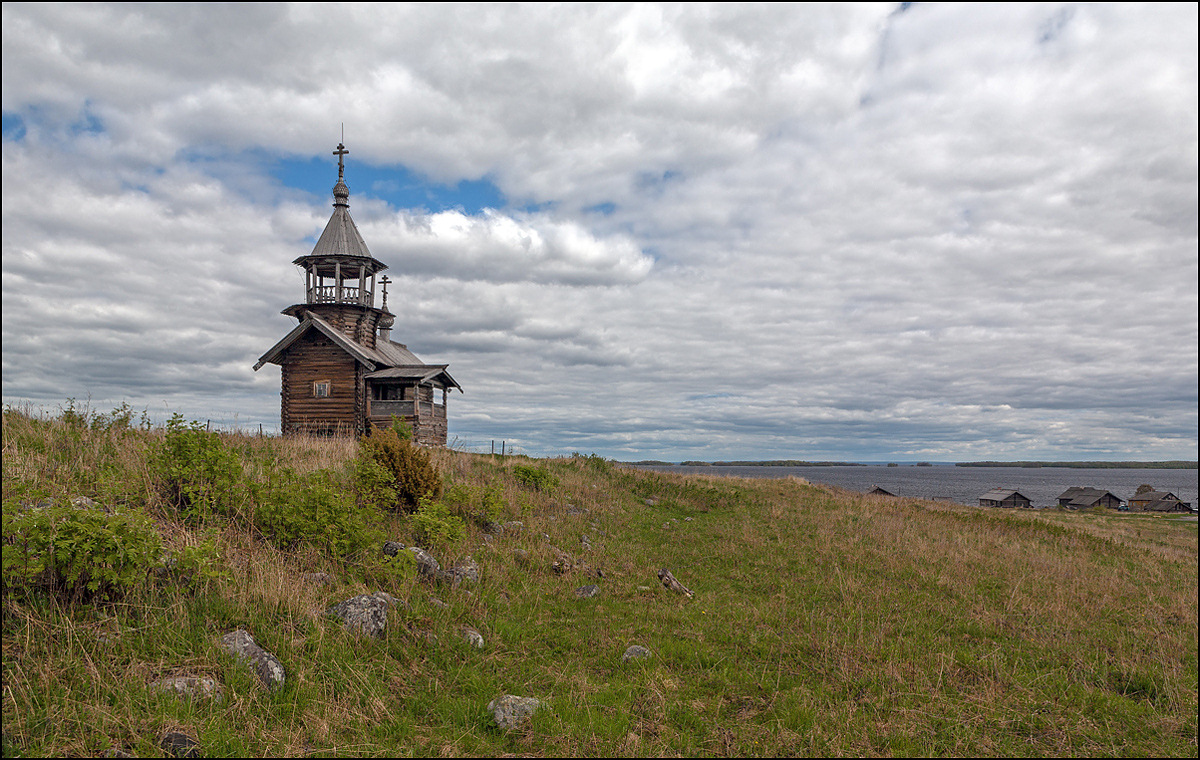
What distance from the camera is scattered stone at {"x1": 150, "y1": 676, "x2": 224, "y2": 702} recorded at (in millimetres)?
4699

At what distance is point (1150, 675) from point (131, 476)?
552 inches

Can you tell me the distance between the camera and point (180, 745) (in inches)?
167

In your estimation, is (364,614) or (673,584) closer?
(364,614)

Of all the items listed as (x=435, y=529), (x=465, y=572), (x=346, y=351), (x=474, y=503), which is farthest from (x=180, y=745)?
(x=346, y=351)

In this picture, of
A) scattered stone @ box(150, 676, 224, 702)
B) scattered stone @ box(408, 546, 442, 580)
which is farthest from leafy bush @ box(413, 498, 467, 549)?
scattered stone @ box(150, 676, 224, 702)

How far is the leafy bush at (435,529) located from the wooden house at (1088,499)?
78.3 m

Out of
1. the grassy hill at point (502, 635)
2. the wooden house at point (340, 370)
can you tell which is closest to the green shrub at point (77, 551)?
the grassy hill at point (502, 635)

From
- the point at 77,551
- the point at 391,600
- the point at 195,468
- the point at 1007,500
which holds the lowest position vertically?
the point at 1007,500

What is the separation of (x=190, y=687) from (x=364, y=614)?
1907 mm

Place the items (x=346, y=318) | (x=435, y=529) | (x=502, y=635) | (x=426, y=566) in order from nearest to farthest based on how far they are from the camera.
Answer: (x=502, y=635) < (x=426, y=566) < (x=435, y=529) < (x=346, y=318)

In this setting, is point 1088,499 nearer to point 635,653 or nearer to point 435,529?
point 635,653

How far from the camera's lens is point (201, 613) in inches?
230

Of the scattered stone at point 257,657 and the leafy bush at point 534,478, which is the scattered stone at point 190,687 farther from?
the leafy bush at point 534,478

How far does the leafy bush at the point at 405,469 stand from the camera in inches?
473
